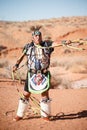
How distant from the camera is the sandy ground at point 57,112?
223 inches

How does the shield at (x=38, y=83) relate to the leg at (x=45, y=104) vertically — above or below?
above

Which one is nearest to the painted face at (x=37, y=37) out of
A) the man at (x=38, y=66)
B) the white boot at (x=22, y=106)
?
the man at (x=38, y=66)

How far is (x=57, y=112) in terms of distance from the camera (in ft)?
21.8

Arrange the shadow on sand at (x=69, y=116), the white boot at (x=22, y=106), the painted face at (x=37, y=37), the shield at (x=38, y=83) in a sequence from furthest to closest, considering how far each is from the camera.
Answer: the shadow on sand at (x=69, y=116) < the white boot at (x=22, y=106) < the shield at (x=38, y=83) < the painted face at (x=37, y=37)

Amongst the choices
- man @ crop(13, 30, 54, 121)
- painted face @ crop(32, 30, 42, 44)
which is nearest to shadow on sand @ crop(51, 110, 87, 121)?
man @ crop(13, 30, 54, 121)

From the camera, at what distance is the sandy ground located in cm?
567

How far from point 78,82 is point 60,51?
12319mm

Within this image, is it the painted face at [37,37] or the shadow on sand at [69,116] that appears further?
the shadow on sand at [69,116]

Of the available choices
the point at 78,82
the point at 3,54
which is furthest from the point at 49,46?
the point at 3,54

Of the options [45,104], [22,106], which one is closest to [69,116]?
[45,104]

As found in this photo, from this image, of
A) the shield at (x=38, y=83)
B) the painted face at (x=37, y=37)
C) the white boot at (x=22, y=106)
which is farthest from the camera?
the white boot at (x=22, y=106)

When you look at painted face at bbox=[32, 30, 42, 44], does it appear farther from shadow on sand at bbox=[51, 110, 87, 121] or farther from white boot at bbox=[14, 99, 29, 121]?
shadow on sand at bbox=[51, 110, 87, 121]

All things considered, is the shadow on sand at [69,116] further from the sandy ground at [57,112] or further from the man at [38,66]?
the man at [38,66]

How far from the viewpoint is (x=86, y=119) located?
6.16 meters
